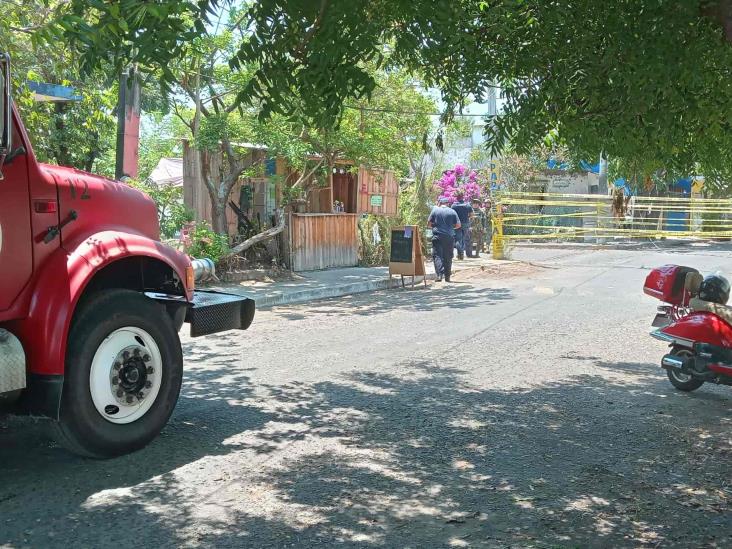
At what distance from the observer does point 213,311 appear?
5.79 meters

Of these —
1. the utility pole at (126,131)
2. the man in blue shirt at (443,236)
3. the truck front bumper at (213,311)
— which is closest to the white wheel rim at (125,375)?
the truck front bumper at (213,311)

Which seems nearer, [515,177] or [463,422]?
[463,422]

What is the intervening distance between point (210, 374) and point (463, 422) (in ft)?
9.14

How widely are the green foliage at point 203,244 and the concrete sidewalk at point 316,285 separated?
2.13 feet

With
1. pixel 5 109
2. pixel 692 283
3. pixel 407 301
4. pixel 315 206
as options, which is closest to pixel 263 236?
pixel 315 206

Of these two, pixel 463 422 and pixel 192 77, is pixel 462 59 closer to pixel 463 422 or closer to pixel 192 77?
pixel 463 422

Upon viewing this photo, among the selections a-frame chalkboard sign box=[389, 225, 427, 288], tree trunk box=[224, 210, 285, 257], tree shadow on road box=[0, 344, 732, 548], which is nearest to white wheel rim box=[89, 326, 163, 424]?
tree shadow on road box=[0, 344, 732, 548]

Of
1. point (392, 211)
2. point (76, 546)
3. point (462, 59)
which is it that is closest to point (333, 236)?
point (392, 211)

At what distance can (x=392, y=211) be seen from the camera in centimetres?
2109

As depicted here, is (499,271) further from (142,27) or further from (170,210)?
(142,27)

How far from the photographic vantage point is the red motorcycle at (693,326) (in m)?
6.24

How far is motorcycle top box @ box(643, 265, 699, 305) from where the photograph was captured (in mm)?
6953

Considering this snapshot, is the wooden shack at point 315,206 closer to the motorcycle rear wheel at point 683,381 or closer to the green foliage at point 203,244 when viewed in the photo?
the green foliage at point 203,244

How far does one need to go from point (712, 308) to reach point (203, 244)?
10029mm
